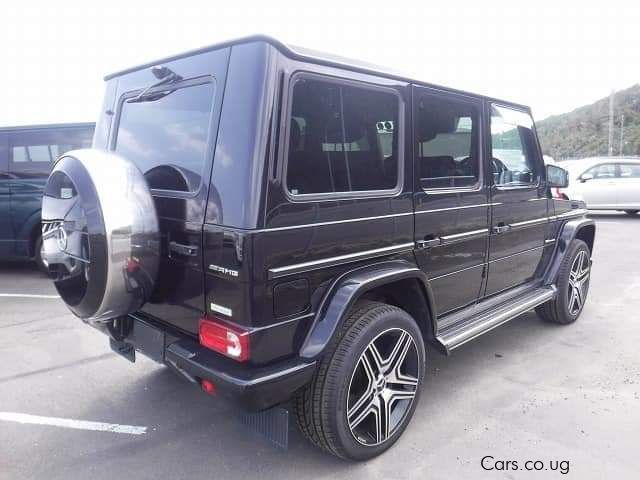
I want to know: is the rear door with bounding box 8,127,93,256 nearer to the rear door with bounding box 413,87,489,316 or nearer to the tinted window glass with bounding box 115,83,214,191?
the tinted window glass with bounding box 115,83,214,191

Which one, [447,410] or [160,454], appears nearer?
[160,454]

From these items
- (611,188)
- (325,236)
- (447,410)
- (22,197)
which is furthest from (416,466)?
(611,188)

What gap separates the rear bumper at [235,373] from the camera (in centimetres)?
211

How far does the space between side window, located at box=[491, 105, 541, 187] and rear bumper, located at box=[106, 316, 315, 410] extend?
2.22 metres

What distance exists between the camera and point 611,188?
41.3 feet

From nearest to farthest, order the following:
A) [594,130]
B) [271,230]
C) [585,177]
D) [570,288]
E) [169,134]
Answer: [271,230], [169,134], [570,288], [585,177], [594,130]

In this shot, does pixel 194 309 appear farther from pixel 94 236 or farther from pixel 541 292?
pixel 541 292

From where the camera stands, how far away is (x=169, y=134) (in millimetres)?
2572

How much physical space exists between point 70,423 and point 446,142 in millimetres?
2918

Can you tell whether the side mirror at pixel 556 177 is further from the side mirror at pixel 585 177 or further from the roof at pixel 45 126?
the side mirror at pixel 585 177

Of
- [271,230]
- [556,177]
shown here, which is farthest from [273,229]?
[556,177]

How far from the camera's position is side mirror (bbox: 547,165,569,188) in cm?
435

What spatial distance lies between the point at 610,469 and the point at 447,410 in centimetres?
91

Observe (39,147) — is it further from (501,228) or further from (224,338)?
(501,228)
